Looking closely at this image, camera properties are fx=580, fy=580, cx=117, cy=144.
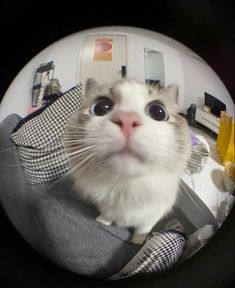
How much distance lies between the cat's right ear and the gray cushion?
174 millimetres

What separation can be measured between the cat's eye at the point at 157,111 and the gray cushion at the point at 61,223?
0.22m

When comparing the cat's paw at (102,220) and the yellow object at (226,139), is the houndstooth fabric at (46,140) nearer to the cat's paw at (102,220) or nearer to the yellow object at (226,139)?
the cat's paw at (102,220)

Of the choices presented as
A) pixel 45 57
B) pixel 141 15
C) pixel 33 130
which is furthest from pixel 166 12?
pixel 33 130

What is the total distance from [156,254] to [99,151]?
286 millimetres

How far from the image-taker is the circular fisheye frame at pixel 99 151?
3.76 ft

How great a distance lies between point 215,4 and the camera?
5.26ft

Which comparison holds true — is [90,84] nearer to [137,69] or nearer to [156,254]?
[137,69]

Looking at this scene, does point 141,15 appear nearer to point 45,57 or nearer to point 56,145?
point 45,57

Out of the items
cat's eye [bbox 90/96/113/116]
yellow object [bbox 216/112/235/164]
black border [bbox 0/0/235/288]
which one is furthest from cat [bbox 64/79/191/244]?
black border [bbox 0/0/235/288]

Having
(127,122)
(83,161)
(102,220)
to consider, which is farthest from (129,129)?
(102,220)

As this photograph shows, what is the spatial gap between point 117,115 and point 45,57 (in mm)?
256

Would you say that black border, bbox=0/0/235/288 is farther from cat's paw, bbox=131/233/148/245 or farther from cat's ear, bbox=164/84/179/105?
cat's paw, bbox=131/233/148/245

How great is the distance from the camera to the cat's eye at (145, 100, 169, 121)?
1.11 m

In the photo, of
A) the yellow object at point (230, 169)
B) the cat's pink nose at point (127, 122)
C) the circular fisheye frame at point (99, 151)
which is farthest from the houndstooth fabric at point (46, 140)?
the yellow object at point (230, 169)
